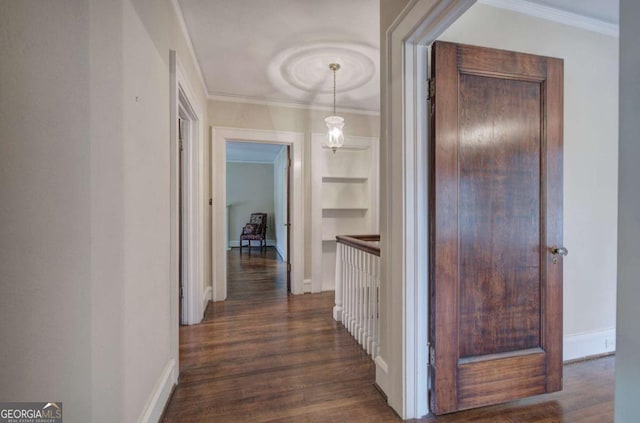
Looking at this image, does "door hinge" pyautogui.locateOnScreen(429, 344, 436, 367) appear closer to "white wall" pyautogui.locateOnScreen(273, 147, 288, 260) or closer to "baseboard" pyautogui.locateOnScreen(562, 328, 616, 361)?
"baseboard" pyautogui.locateOnScreen(562, 328, 616, 361)

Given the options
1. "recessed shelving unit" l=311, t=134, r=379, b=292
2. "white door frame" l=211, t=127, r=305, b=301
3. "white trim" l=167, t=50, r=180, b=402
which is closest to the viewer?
"white trim" l=167, t=50, r=180, b=402

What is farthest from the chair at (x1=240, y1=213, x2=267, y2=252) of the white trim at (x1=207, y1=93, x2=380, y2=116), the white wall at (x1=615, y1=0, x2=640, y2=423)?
the white wall at (x1=615, y1=0, x2=640, y2=423)

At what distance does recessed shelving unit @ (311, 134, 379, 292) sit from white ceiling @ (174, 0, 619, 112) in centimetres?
82

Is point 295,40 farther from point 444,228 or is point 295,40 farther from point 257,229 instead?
point 257,229

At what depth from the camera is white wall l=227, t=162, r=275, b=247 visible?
8297mm

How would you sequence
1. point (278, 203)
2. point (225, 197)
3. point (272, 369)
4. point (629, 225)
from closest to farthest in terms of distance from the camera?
point (629, 225) → point (272, 369) → point (225, 197) → point (278, 203)

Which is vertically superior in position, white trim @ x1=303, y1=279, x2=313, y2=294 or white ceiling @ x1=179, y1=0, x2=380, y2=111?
white ceiling @ x1=179, y1=0, x2=380, y2=111

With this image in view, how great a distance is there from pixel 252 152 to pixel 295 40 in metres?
4.94

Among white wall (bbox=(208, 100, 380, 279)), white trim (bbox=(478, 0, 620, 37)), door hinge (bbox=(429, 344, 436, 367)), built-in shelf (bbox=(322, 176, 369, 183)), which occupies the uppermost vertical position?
white trim (bbox=(478, 0, 620, 37))

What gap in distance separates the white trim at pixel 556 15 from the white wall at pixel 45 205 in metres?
2.22

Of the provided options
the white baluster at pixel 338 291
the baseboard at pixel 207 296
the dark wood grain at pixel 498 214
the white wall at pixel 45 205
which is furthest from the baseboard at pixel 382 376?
the baseboard at pixel 207 296

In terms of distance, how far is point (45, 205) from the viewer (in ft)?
2.56

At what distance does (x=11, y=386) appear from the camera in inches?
27.2

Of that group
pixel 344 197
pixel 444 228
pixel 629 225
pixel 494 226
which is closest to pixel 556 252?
pixel 494 226
